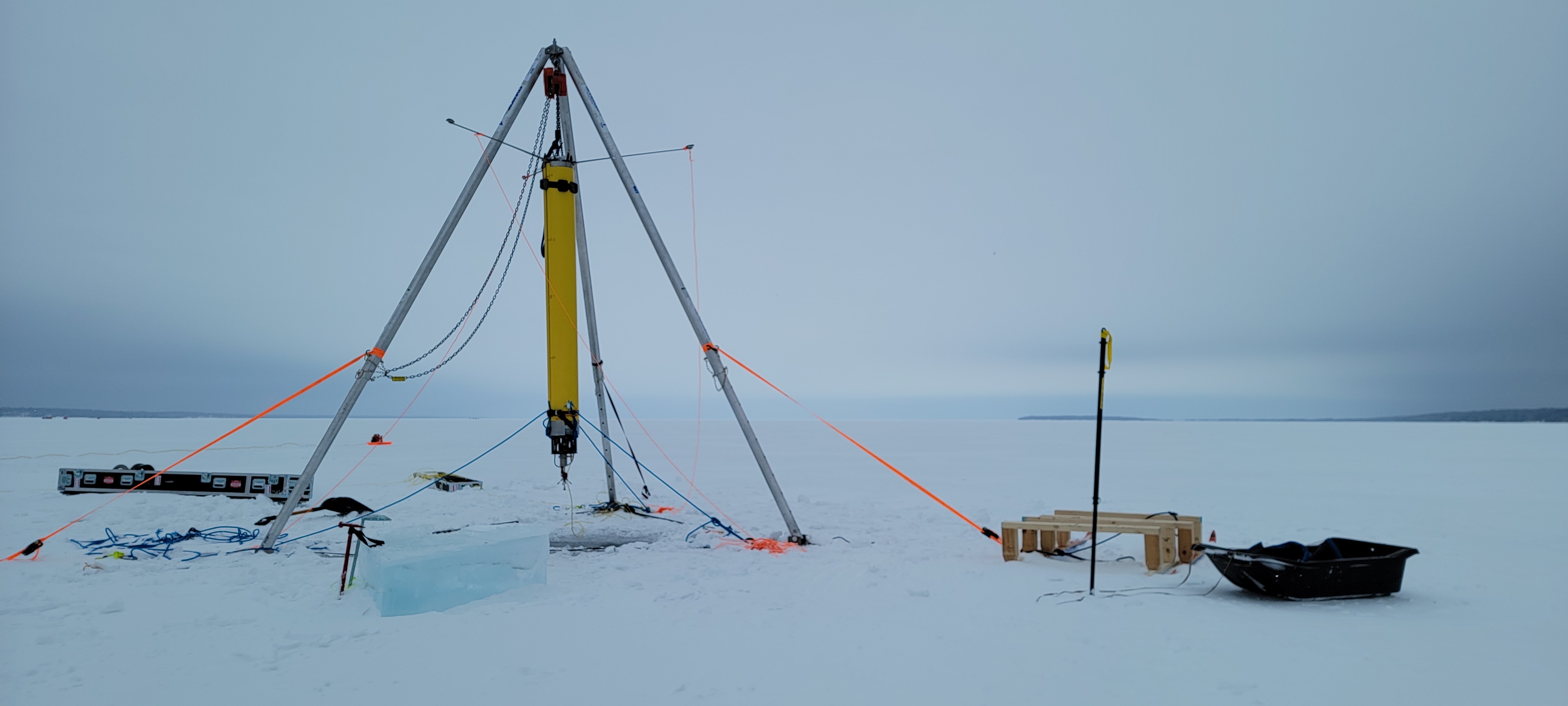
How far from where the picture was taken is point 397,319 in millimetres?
8594

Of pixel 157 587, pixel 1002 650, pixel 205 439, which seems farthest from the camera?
pixel 205 439

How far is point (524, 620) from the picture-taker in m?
5.93

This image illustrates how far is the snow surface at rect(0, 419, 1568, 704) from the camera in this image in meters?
4.58

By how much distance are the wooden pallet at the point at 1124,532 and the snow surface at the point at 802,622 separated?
0.75 feet

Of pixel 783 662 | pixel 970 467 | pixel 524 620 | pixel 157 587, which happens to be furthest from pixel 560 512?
pixel 970 467

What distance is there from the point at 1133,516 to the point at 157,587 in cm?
987

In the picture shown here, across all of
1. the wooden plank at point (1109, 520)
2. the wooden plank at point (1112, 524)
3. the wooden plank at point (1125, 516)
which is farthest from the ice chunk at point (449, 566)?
the wooden plank at point (1125, 516)

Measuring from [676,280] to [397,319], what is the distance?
125 inches

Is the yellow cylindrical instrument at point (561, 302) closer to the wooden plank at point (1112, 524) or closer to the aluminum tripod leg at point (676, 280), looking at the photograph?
the aluminum tripod leg at point (676, 280)

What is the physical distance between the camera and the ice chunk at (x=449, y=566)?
616 centimetres

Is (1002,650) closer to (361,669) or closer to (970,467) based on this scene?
(361,669)

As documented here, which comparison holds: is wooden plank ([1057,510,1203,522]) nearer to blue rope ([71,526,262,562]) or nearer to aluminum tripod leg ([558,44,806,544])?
aluminum tripod leg ([558,44,806,544])

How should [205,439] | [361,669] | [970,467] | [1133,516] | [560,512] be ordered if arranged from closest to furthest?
[361,669]
[1133,516]
[560,512]
[970,467]
[205,439]

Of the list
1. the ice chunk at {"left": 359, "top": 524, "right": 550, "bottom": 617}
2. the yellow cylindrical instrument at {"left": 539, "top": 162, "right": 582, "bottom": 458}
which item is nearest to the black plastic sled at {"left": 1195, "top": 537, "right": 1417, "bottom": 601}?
the ice chunk at {"left": 359, "top": 524, "right": 550, "bottom": 617}
